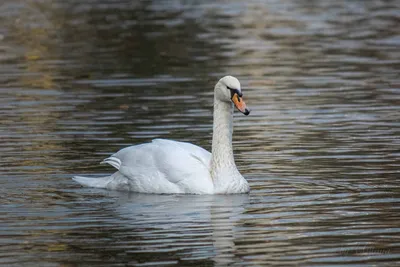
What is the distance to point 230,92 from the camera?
13602 mm

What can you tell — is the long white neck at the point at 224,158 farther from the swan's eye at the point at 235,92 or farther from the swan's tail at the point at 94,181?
the swan's tail at the point at 94,181

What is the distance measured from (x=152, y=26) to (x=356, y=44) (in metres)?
10.2

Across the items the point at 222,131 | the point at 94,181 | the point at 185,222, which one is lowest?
the point at 185,222

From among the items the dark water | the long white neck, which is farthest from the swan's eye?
the dark water

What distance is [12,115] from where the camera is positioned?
2023 centimetres

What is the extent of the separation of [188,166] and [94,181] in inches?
49.6

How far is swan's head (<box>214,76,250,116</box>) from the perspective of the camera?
1341cm

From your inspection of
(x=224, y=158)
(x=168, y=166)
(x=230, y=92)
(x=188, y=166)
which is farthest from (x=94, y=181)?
(x=230, y=92)

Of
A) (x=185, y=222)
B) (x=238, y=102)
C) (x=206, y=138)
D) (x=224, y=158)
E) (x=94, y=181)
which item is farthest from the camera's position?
(x=206, y=138)

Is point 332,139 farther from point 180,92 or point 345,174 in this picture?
point 180,92

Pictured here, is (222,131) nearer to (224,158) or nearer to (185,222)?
(224,158)

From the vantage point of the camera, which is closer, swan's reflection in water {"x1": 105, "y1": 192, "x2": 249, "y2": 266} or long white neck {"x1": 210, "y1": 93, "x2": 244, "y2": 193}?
swan's reflection in water {"x1": 105, "y1": 192, "x2": 249, "y2": 266}

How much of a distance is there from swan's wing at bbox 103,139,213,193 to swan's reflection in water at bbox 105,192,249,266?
0.15m

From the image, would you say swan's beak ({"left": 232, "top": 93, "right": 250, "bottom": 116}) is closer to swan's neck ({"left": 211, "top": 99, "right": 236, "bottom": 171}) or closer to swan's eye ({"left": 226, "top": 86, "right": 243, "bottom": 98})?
swan's eye ({"left": 226, "top": 86, "right": 243, "bottom": 98})
